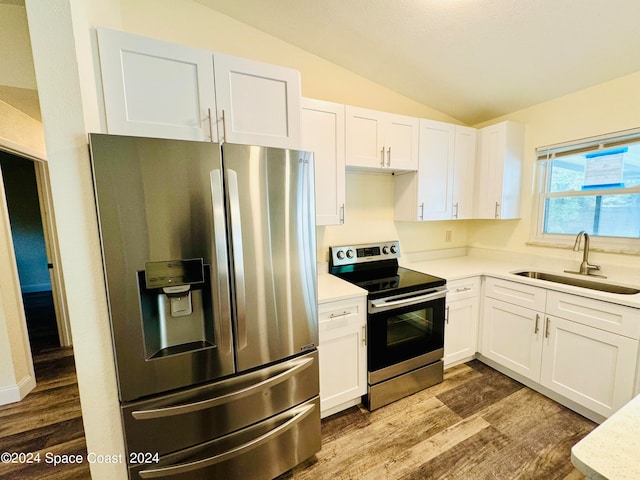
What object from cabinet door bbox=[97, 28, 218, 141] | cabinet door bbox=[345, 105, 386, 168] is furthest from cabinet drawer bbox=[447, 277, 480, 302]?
cabinet door bbox=[97, 28, 218, 141]

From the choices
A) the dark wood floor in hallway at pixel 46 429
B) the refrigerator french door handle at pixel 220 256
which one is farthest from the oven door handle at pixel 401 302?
the dark wood floor in hallway at pixel 46 429

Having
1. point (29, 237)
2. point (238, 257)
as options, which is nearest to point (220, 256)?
point (238, 257)

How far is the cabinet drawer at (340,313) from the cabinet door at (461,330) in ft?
2.87

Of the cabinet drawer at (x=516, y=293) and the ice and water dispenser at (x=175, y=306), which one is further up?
the ice and water dispenser at (x=175, y=306)

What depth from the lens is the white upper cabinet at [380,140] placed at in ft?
6.56

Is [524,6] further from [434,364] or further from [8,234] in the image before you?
[8,234]

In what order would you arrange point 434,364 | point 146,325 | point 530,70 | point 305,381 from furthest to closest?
point 434,364 < point 530,70 < point 305,381 < point 146,325

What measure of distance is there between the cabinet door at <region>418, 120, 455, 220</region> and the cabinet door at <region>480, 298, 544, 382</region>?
3.05 ft

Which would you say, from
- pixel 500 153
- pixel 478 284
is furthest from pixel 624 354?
pixel 500 153

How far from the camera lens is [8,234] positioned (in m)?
2.08

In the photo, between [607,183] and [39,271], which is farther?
[39,271]

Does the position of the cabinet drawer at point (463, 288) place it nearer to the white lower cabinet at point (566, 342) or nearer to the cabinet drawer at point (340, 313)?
the white lower cabinet at point (566, 342)

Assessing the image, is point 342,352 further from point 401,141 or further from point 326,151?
point 401,141

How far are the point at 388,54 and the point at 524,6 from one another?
0.82 meters
